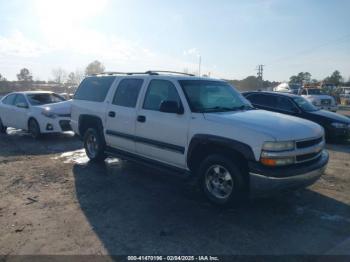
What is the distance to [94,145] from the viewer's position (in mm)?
7699

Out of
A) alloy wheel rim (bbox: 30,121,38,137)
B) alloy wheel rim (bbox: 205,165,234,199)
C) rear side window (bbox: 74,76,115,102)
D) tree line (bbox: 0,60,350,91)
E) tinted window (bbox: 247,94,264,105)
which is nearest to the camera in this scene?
alloy wheel rim (bbox: 205,165,234,199)

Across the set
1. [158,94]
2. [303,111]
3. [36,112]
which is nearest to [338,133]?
[303,111]

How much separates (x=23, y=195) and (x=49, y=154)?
3188 millimetres

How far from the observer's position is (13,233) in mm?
4273

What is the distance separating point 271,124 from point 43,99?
352 inches

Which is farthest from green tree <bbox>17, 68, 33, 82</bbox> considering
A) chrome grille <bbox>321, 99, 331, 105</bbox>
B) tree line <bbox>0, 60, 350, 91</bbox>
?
chrome grille <bbox>321, 99, 331, 105</bbox>

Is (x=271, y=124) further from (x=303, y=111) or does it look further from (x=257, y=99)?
(x=257, y=99)

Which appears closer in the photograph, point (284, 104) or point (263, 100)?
point (284, 104)

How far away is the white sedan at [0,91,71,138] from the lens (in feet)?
34.6

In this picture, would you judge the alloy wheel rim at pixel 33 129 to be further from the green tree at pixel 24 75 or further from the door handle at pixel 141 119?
the green tree at pixel 24 75

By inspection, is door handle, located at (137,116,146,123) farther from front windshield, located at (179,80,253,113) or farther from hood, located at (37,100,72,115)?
hood, located at (37,100,72,115)

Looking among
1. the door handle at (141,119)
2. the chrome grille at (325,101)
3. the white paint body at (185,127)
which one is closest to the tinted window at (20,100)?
the white paint body at (185,127)

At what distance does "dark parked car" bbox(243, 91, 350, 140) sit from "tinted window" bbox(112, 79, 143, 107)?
6.10 m

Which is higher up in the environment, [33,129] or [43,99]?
[43,99]
